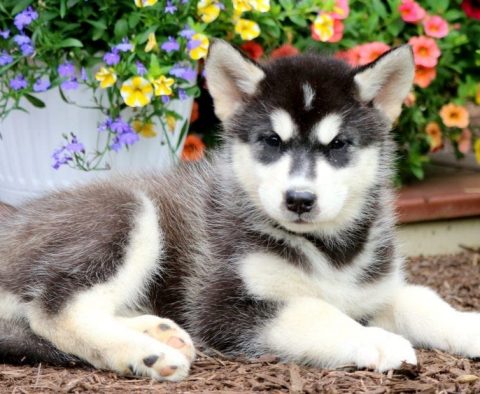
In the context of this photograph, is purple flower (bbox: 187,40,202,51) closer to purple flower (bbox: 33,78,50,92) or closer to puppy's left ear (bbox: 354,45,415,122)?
purple flower (bbox: 33,78,50,92)

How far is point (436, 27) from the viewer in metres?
6.38

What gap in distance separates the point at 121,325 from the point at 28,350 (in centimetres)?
42

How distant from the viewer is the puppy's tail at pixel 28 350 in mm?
3990

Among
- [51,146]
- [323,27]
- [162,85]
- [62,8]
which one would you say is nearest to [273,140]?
[162,85]

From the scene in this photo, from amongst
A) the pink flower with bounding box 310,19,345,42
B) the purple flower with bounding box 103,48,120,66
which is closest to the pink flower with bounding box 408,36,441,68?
the pink flower with bounding box 310,19,345,42

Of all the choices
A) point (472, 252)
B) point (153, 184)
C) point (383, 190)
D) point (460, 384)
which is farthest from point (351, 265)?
point (472, 252)

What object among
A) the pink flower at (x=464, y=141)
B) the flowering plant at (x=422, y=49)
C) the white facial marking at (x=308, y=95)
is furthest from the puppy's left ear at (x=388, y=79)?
the pink flower at (x=464, y=141)

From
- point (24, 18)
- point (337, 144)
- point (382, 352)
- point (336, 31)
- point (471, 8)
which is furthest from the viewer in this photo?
point (471, 8)

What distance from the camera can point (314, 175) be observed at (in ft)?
12.8

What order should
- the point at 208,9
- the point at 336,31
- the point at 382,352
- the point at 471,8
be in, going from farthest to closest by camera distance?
the point at 471,8 < the point at 336,31 < the point at 208,9 < the point at 382,352

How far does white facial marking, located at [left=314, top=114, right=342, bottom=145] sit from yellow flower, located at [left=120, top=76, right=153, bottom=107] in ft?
4.71

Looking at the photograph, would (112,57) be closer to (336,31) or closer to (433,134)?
(336,31)

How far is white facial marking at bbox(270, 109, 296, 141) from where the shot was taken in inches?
159

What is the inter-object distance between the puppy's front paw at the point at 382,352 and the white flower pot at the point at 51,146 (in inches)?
81.1
